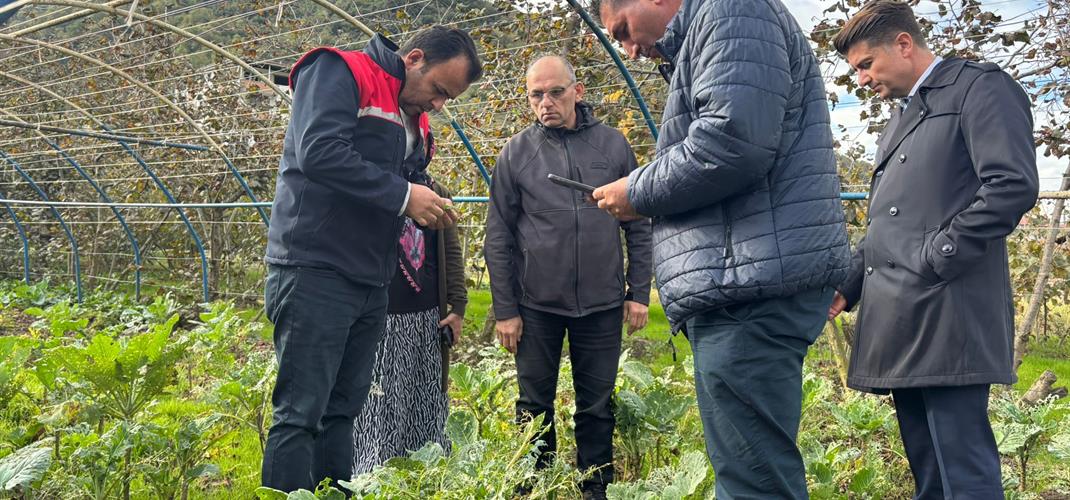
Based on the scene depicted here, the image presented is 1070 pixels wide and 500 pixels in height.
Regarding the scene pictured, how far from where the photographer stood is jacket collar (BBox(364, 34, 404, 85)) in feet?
7.85

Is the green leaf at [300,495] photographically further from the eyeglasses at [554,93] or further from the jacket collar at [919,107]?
the jacket collar at [919,107]

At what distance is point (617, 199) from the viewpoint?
6.02 ft

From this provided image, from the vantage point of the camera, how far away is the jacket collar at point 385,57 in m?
2.39

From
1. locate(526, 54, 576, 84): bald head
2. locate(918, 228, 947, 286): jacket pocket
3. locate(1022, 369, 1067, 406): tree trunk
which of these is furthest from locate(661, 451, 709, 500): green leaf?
locate(1022, 369, 1067, 406): tree trunk

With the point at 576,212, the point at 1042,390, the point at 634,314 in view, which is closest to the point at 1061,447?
the point at 634,314

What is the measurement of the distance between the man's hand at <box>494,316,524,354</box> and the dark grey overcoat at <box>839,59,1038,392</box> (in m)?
1.20

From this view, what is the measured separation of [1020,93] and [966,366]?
2.29 ft

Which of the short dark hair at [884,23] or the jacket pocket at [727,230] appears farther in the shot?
the short dark hair at [884,23]

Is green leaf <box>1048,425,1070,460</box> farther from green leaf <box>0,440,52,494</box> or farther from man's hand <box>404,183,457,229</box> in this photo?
green leaf <box>0,440,52,494</box>

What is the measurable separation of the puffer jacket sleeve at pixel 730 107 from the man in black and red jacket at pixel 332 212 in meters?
0.88

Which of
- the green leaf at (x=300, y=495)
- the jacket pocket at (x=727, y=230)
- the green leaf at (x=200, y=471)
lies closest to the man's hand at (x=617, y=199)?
the jacket pocket at (x=727, y=230)

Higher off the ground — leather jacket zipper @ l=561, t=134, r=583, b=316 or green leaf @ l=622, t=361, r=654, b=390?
leather jacket zipper @ l=561, t=134, r=583, b=316

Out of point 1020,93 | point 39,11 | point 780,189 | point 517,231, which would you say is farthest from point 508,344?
point 39,11

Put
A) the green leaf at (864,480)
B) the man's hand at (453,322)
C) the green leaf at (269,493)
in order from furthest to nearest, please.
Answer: the man's hand at (453,322)
the green leaf at (864,480)
the green leaf at (269,493)
